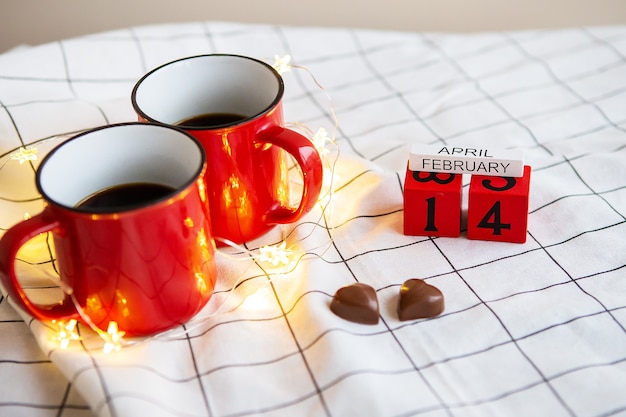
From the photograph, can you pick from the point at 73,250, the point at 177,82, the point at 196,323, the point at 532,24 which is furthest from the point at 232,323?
the point at 532,24

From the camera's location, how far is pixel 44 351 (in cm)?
75

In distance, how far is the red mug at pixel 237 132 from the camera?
792 millimetres

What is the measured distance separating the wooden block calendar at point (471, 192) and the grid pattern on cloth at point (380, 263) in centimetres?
2

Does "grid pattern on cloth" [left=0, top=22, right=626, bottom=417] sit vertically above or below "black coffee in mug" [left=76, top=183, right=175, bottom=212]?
below

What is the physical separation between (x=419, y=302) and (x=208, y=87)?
0.36 meters

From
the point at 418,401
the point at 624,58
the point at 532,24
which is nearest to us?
the point at 418,401

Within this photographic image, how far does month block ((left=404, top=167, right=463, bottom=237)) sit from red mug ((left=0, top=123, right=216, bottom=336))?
0.23 metres

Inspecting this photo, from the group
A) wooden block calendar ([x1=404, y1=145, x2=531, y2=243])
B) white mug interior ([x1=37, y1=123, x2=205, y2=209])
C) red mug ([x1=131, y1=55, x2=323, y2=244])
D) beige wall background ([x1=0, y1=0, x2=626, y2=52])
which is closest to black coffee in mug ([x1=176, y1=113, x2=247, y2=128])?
red mug ([x1=131, y1=55, x2=323, y2=244])

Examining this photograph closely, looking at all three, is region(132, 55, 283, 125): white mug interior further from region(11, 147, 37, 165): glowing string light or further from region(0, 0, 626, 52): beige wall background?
region(0, 0, 626, 52): beige wall background

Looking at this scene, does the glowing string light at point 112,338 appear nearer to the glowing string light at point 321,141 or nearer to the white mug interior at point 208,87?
the white mug interior at point 208,87

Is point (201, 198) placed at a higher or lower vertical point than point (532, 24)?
higher

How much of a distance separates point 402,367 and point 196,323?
213 millimetres

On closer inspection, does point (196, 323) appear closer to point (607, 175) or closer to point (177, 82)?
point (177, 82)

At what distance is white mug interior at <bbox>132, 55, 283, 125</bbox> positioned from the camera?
873mm
